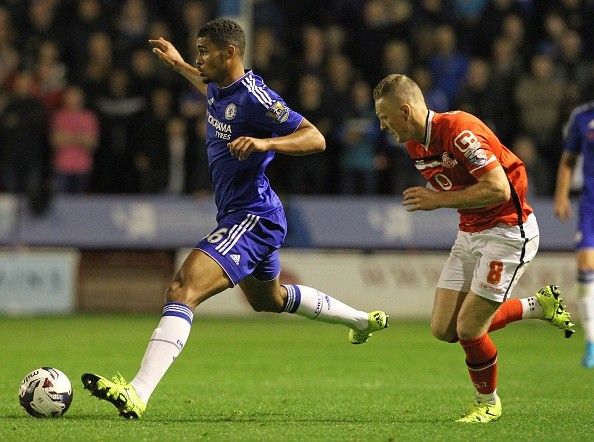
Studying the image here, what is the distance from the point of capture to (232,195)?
7992mm

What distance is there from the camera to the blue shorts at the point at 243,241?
7.62 meters

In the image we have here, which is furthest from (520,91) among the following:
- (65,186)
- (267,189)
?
(267,189)

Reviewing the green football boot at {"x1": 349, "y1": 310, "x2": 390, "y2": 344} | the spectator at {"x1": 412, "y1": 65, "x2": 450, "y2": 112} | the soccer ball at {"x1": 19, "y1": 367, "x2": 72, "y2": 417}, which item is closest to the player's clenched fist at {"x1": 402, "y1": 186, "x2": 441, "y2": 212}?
the green football boot at {"x1": 349, "y1": 310, "x2": 390, "y2": 344}

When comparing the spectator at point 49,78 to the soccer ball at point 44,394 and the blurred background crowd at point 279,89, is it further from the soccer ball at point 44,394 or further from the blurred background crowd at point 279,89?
the soccer ball at point 44,394

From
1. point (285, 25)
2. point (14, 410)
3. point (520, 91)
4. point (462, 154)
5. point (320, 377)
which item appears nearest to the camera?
point (462, 154)

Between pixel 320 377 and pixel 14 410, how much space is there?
310 cm

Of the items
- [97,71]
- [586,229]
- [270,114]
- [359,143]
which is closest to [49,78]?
[97,71]

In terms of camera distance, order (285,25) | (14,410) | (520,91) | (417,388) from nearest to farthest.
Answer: (14,410)
(417,388)
(520,91)
(285,25)

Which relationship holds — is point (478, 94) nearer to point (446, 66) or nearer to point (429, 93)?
point (429, 93)

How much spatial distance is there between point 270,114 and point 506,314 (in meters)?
2.10

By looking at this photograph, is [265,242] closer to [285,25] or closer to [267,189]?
[267,189]

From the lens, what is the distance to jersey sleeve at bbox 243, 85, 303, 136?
770cm

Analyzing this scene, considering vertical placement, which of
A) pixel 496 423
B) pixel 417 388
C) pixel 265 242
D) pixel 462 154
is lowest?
pixel 417 388

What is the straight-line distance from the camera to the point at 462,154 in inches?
286
